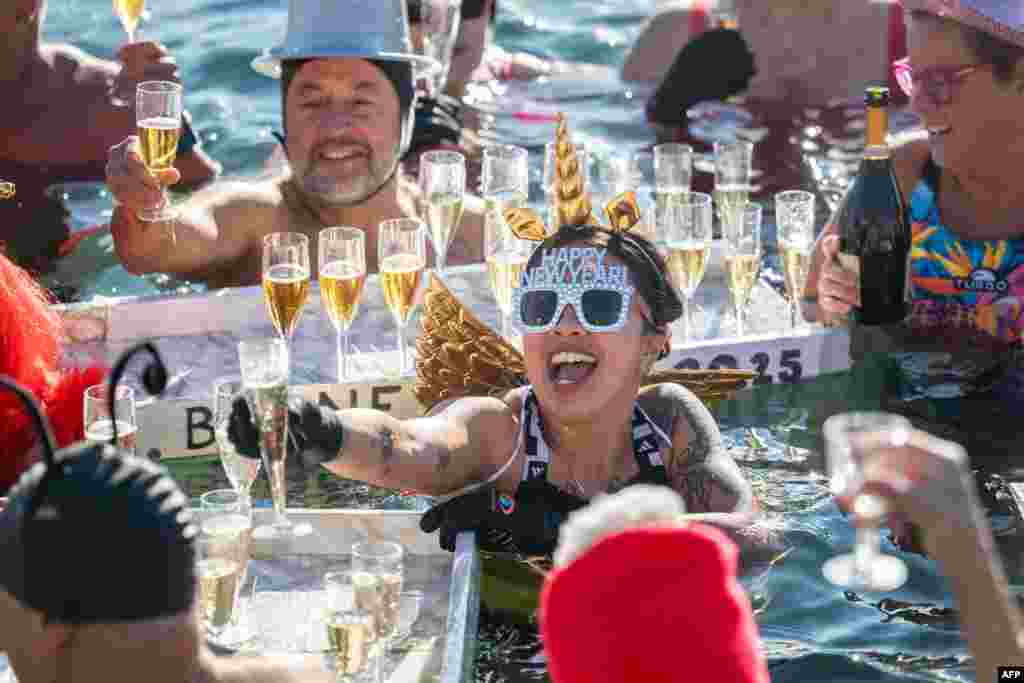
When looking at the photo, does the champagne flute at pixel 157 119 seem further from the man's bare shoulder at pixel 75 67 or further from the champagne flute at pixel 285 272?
the man's bare shoulder at pixel 75 67

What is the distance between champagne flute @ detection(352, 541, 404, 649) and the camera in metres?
3.92

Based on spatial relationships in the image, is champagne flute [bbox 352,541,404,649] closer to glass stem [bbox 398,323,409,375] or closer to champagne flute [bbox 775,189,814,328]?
glass stem [bbox 398,323,409,375]

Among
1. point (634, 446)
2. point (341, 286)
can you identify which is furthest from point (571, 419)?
point (341, 286)

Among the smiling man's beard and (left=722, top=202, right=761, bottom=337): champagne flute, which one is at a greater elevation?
the smiling man's beard

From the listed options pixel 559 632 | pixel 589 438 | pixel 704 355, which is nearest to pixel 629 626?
pixel 559 632

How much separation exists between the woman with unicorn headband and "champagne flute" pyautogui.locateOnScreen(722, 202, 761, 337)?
36.6 inches

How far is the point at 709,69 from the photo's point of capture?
10.2 metres

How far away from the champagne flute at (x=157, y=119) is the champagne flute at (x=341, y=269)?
61cm

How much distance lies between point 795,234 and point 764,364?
49 cm

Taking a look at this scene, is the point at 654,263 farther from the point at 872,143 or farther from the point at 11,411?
the point at 11,411

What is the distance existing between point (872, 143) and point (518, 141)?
14.1ft

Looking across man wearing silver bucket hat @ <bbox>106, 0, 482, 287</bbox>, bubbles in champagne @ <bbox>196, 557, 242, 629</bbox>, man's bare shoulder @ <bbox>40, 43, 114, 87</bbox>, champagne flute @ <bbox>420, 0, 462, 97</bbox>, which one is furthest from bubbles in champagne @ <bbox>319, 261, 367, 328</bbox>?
man's bare shoulder @ <bbox>40, 43, 114, 87</bbox>

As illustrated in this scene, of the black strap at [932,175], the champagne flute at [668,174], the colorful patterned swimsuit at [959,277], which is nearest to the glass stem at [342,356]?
the champagne flute at [668,174]

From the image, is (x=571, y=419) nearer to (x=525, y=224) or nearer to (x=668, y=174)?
(x=525, y=224)
